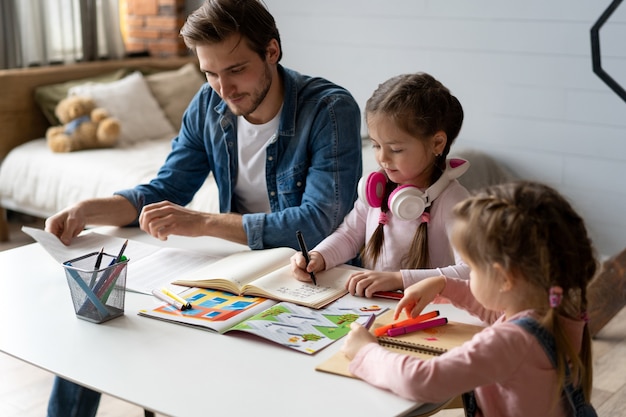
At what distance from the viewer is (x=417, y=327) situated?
1353 millimetres

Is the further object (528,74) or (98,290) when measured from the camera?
(528,74)

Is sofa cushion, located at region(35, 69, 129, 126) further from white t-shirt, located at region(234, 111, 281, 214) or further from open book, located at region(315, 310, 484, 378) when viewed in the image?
open book, located at region(315, 310, 484, 378)

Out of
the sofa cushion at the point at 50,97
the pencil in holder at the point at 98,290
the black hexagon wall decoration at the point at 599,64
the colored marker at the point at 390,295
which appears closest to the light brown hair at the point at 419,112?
the colored marker at the point at 390,295

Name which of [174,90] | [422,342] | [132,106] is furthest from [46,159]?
[422,342]

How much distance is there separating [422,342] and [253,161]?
0.91 metres

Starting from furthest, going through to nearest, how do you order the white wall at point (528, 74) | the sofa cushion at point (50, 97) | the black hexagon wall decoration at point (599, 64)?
the sofa cushion at point (50, 97)
the white wall at point (528, 74)
the black hexagon wall decoration at point (599, 64)

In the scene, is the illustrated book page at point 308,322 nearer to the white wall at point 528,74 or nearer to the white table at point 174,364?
the white table at point 174,364

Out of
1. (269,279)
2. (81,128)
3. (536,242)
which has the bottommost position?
(81,128)

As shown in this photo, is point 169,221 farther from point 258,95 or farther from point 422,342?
point 422,342

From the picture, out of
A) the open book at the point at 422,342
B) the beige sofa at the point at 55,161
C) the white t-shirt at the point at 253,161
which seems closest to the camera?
the open book at the point at 422,342

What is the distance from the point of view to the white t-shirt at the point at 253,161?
2.06 metres

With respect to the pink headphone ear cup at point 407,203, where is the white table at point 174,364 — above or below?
below

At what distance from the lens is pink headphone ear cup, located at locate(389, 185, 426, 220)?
162 cm

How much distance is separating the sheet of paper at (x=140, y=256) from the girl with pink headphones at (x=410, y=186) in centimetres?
27
